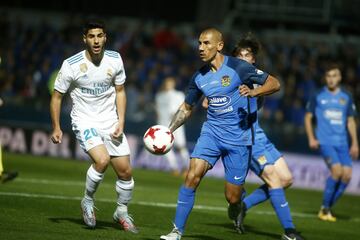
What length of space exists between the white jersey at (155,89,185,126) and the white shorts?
11.6 m

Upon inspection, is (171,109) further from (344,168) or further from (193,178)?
(193,178)

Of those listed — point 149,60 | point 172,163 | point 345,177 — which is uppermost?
point 149,60

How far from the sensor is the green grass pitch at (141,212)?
1022 cm

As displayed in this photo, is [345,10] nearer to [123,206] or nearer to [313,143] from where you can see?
[313,143]

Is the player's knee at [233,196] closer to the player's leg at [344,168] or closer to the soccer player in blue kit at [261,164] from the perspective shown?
the soccer player in blue kit at [261,164]

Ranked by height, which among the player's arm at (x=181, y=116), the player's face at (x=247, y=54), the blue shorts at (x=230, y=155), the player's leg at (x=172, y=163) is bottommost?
the player's leg at (x=172, y=163)

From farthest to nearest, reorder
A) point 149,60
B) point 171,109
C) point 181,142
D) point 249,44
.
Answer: point 149,60 < point 171,109 < point 181,142 < point 249,44

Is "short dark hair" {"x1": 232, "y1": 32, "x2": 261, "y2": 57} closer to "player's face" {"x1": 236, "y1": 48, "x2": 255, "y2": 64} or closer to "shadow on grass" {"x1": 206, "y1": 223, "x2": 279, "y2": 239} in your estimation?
"player's face" {"x1": 236, "y1": 48, "x2": 255, "y2": 64}

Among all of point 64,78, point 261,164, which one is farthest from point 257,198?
point 64,78

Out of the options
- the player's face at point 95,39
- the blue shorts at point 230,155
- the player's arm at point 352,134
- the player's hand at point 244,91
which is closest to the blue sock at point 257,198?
the blue shorts at point 230,155

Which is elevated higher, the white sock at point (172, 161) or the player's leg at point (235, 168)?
the player's leg at point (235, 168)

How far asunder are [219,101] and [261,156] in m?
1.64

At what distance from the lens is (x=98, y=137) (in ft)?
33.7

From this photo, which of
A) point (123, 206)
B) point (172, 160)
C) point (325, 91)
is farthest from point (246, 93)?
point (172, 160)
